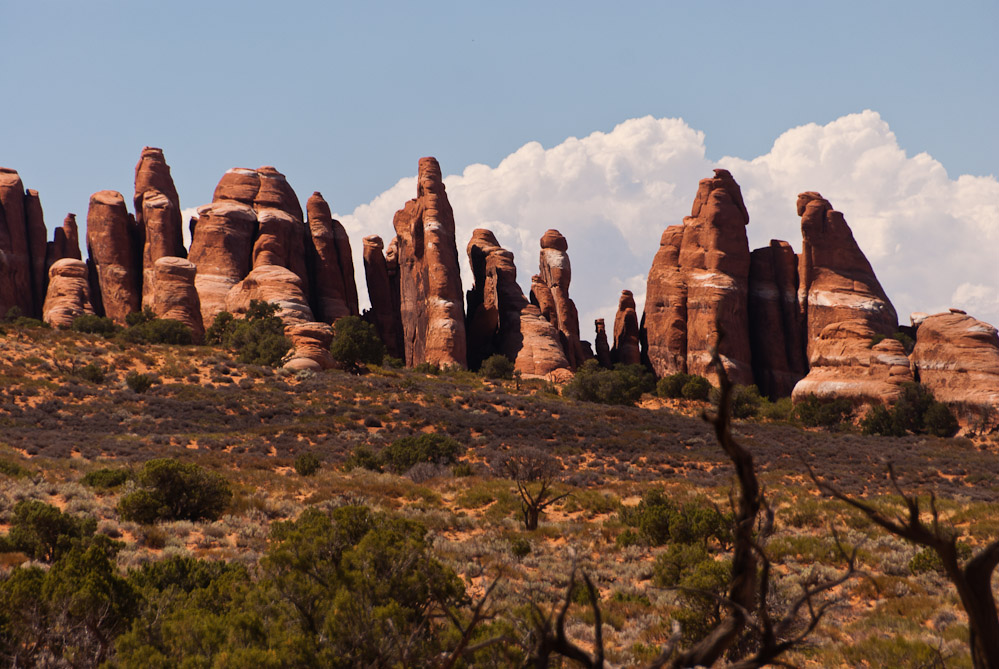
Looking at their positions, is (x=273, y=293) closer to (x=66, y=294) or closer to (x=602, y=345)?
(x=66, y=294)

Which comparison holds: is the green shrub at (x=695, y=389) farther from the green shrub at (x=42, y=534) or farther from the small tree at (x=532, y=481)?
the green shrub at (x=42, y=534)

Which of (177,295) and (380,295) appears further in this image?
(380,295)

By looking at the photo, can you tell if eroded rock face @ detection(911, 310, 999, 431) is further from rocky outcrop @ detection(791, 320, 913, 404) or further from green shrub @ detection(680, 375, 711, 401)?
green shrub @ detection(680, 375, 711, 401)

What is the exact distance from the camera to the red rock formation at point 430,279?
238 feet

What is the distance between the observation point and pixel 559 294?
271 ft

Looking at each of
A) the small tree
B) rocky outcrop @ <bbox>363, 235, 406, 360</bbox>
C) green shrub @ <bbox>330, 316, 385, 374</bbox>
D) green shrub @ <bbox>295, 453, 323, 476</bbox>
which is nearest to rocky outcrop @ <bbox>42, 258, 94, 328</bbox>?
green shrub @ <bbox>330, 316, 385, 374</bbox>

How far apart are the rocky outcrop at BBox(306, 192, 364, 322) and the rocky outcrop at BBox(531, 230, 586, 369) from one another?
21621mm

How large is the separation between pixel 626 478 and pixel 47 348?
37906 millimetres

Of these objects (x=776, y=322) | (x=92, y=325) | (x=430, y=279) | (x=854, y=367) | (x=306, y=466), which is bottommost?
(x=306, y=466)

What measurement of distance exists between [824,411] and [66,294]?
68020 mm

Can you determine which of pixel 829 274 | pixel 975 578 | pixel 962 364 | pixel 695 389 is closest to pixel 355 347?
pixel 695 389

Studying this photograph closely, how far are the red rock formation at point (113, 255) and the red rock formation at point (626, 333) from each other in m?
51.5

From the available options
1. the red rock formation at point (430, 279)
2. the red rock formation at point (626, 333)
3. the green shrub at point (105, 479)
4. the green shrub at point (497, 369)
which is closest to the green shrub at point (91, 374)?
the green shrub at point (105, 479)

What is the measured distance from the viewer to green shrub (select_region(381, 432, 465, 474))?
2772 cm
